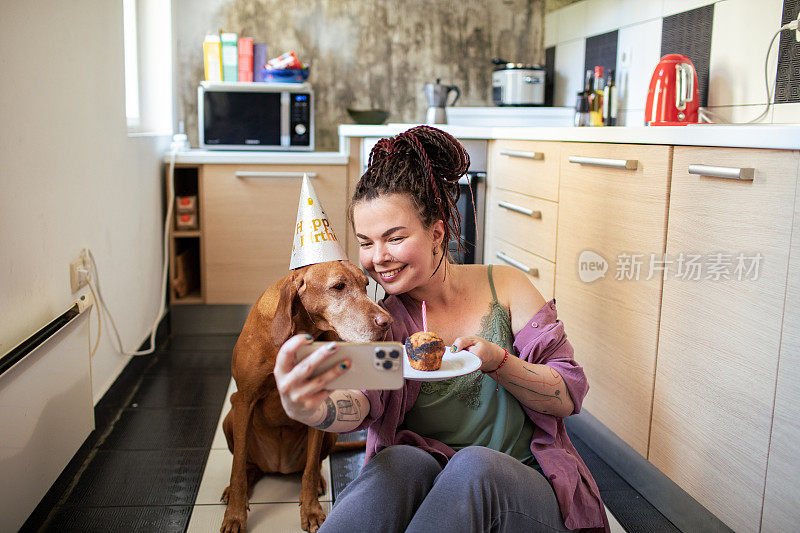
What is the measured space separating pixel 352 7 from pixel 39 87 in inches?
103

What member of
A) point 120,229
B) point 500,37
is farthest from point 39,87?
point 500,37

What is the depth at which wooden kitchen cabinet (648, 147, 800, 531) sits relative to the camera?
1406mm

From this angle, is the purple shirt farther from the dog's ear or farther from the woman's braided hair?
the dog's ear

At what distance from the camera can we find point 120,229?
2773 mm

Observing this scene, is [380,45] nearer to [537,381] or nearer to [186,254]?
[186,254]

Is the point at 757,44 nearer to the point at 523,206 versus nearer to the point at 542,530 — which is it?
the point at 523,206

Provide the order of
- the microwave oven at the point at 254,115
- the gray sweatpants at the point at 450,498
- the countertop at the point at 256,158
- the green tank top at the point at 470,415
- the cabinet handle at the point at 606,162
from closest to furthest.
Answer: the gray sweatpants at the point at 450,498 → the green tank top at the point at 470,415 → the cabinet handle at the point at 606,162 → the countertop at the point at 256,158 → the microwave oven at the point at 254,115

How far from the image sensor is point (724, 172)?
154cm

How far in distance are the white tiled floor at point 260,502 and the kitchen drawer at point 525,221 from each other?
38.2 inches

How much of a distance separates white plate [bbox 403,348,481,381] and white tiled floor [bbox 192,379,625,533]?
94cm

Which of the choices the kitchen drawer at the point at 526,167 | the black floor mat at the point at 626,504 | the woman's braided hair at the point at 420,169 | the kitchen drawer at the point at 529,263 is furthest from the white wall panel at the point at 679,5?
the woman's braided hair at the point at 420,169

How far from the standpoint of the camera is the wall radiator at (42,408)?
1.54 m

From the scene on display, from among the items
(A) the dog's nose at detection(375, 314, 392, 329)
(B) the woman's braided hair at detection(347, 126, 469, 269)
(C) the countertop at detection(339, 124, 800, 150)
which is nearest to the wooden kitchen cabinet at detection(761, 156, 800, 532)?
(C) the countertop at detection(339, 124, 800, 150)

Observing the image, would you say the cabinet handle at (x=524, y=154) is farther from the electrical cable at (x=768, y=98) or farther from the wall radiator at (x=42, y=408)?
the wall radiator at (x=42, y=408)
